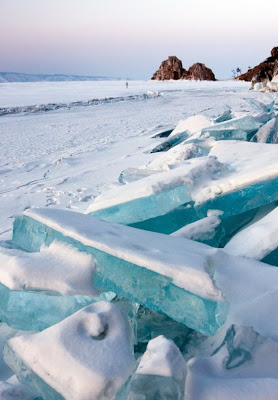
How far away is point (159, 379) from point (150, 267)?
294 millimetres

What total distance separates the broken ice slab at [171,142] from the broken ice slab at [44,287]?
270cm

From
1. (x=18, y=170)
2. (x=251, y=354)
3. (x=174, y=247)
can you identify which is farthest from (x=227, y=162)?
(x=18, y=170)

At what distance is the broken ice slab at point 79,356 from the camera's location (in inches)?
31.7

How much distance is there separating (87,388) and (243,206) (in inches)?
41.5

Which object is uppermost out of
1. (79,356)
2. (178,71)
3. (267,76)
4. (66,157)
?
(178,71)

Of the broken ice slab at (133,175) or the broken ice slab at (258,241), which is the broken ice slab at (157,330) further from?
the broken ice slab at (133,175)

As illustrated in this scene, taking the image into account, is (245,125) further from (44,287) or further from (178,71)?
(178,71)

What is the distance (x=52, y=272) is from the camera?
1.09 meters

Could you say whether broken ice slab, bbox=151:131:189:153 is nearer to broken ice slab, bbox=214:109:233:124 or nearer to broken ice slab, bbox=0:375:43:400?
broken ice slab, bbox=214:109:233:124

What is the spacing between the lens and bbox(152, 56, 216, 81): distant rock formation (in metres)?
40.0

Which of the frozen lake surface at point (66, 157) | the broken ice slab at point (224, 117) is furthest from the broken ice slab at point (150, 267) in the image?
the broken ice slab at point (224, 117)

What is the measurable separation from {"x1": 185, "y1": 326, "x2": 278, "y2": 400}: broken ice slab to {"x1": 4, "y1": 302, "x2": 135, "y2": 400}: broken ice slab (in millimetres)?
137

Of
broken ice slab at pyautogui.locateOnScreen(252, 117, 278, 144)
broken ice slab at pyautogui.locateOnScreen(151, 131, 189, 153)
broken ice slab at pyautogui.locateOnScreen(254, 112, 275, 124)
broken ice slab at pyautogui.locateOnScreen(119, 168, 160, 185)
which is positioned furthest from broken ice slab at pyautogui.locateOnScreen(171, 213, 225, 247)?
broken ice slab at pyautogui.locateOnScreen(151, 131, 189, 153)

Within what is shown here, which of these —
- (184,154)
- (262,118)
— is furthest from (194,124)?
(184,154)
